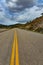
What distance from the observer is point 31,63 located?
8.28m

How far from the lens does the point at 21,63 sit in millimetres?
8297

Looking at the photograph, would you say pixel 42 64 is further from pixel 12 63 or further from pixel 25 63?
pixel 12 63

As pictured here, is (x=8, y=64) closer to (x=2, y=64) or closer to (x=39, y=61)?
(x=2, y=64)

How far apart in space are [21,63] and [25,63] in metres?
0.16

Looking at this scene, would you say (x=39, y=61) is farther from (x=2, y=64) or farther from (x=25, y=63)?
(x=2, y=64)

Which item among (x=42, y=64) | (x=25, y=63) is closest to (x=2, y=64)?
(x=25, y=63)

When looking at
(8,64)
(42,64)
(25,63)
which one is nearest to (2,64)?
(8,64)

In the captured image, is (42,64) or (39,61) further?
(39,61)

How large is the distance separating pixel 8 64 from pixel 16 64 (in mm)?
332

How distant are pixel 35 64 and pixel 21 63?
23.0 inches

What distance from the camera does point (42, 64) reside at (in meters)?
8.13

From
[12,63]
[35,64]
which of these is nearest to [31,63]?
[35,64]

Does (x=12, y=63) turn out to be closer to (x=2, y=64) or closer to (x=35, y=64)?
(x=2, y=64)

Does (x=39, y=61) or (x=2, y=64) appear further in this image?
(x=39, y=61)
